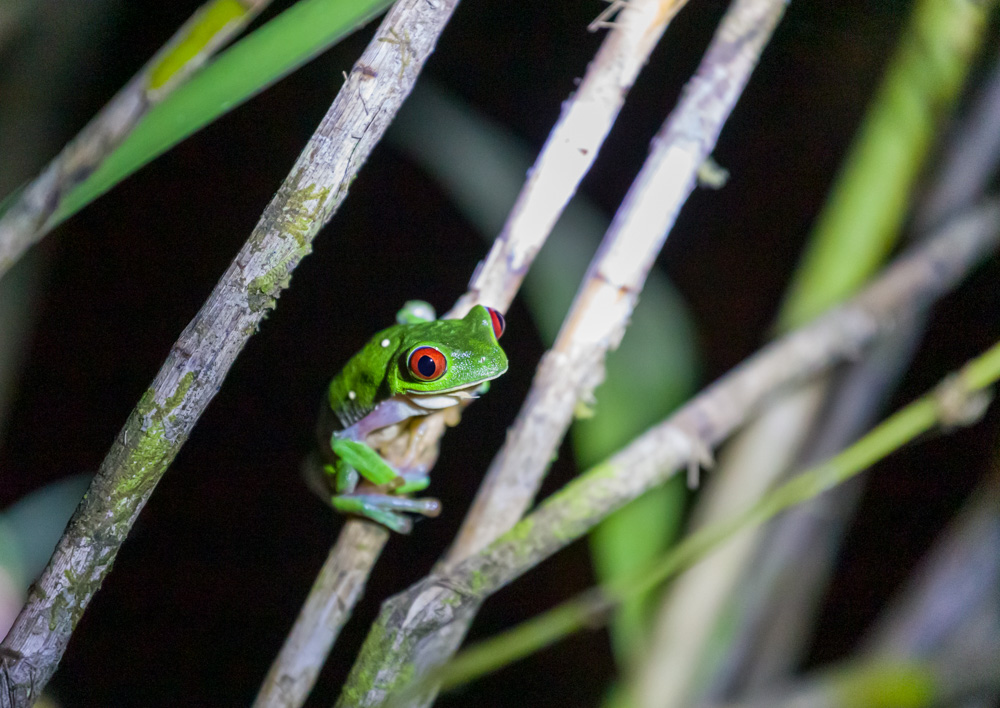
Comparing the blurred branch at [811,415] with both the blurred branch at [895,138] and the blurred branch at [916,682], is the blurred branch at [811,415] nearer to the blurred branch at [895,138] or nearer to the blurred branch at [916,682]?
the blurred branch at [895,138]

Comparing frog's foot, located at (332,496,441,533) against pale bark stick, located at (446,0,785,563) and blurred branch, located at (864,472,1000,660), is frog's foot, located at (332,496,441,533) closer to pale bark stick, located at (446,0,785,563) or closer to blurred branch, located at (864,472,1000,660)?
pale bark stick, located at (446,0,785,563)

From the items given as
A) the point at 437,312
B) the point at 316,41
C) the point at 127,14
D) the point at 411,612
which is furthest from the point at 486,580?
the point at 127,14

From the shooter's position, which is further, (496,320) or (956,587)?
(956,587)

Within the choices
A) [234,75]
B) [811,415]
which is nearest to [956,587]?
[811,415]

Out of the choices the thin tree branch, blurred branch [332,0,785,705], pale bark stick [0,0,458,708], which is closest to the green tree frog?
blurred branch [332,0,785,705]

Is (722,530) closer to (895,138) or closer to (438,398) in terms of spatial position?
(438,398)

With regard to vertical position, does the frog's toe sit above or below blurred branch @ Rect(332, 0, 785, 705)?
below

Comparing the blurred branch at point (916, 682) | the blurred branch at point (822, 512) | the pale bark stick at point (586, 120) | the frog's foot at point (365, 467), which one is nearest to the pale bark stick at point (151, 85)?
the pale bark stick at point (586, 120)
